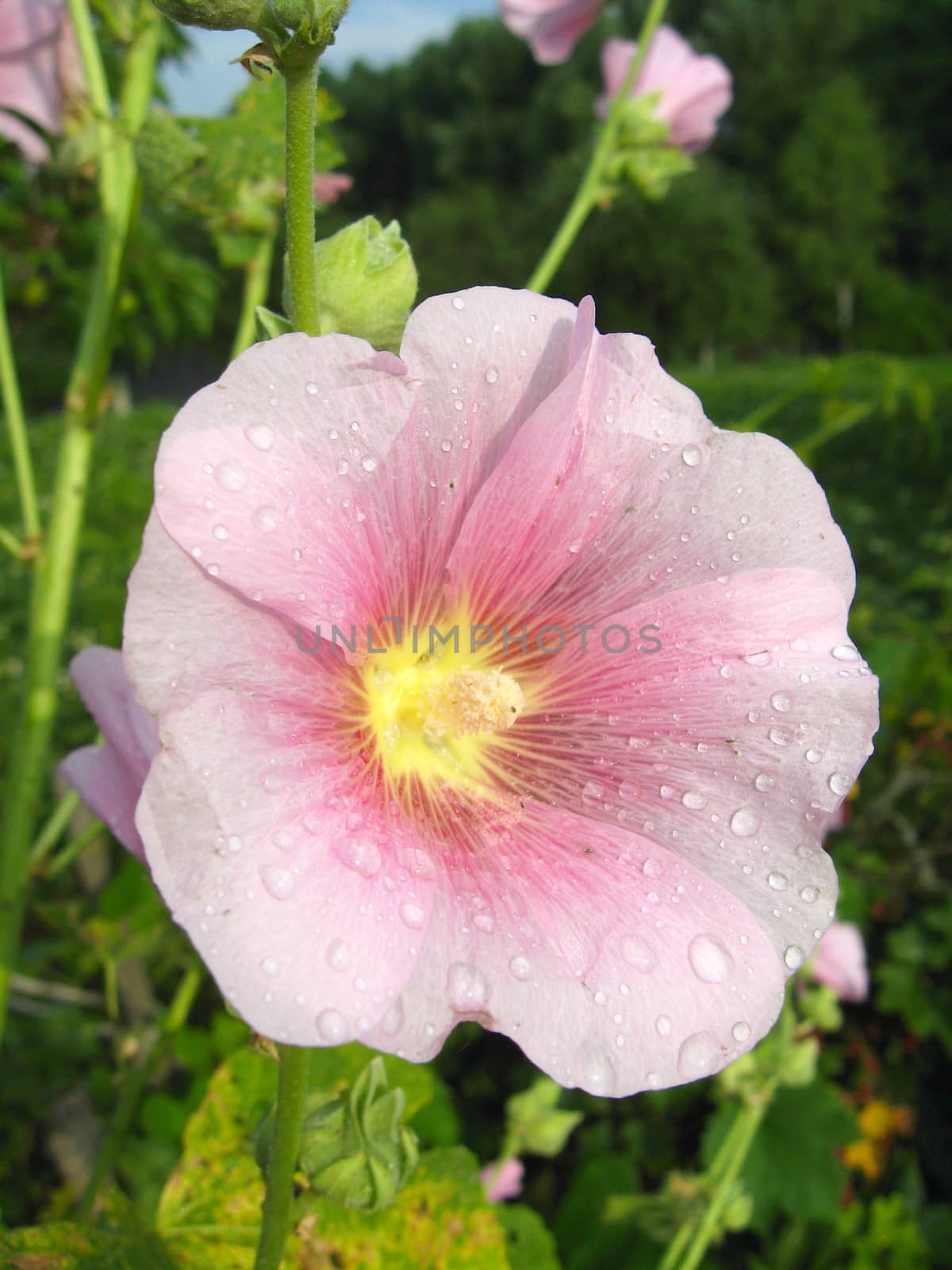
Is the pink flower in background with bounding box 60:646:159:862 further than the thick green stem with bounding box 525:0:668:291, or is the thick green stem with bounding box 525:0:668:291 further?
the thick green stem with bounding box 525:0:668:291

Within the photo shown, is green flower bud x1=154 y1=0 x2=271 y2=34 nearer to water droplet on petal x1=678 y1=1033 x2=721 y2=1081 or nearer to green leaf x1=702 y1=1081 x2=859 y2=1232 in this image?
water droplet on petal x1=678 y1=1033 x2=721 y2=1081

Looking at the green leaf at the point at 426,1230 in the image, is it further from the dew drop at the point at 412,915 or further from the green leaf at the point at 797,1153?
the green leaf at the point at 797,1153

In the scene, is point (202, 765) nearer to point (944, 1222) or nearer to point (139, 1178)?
point (139, 1178)

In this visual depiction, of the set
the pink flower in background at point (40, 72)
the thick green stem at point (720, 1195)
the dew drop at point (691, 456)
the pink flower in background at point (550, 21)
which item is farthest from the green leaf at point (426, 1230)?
the pink flower in background at point (550, 21)

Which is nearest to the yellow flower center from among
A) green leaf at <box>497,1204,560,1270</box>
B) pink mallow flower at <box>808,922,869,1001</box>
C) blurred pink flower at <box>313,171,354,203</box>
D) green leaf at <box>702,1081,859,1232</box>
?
blurred pink flower at <box>313,171,354,203</box>

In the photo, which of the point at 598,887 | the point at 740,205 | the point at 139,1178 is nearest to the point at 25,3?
the point at 598,887

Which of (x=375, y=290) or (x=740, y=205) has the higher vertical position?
(x=375, y=290)
